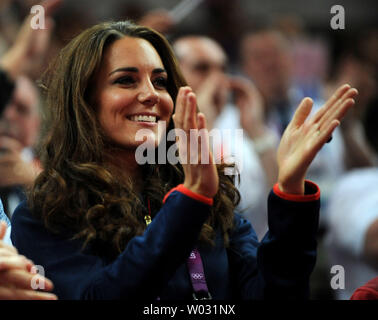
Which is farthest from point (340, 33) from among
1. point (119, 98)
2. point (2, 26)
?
point (119, 98)

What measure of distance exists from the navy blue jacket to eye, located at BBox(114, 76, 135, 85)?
42 cm

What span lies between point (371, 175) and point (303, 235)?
189 centimetres

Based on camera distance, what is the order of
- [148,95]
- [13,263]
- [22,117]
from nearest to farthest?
1. [13,263]
2. [148,95]
3. [22,117]

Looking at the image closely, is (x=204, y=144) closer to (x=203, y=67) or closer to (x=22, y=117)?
(x=22, y=117)

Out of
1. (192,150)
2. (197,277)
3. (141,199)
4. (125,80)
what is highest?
(125,80)

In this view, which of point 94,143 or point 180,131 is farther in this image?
point 94,143

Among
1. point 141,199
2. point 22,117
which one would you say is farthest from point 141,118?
point 22,117

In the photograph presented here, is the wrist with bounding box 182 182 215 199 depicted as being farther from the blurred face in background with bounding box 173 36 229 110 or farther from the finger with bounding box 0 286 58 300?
the blurred face in background with bounding box 173 36 229 110

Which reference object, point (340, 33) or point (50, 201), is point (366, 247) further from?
point (340, 33)

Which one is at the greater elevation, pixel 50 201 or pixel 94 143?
pixel 94 143

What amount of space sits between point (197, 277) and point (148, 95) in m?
0.50

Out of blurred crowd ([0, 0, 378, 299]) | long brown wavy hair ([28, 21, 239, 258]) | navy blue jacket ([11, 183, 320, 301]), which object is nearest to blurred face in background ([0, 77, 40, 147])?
blurred crowd ([0, 0, 378, 299])

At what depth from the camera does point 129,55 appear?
1.79 metres
